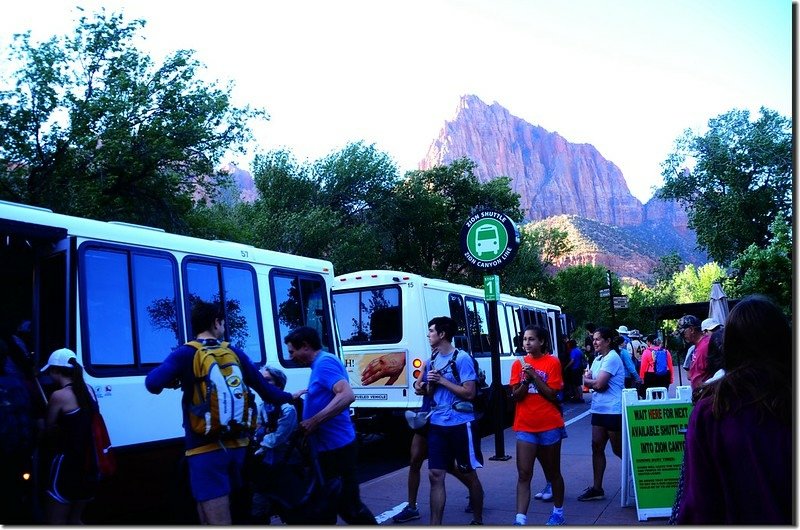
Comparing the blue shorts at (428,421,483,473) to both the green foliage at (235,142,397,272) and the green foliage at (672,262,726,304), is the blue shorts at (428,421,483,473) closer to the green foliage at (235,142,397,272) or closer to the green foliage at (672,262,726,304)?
the green foliage at (235,142,397,272)

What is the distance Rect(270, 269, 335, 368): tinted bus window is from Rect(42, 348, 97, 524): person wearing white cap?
13.8 feet

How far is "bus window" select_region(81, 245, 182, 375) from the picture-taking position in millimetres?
6551

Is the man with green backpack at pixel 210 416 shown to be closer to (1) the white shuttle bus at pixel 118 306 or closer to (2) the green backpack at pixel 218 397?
(2) the green backpack at pixel 218 397

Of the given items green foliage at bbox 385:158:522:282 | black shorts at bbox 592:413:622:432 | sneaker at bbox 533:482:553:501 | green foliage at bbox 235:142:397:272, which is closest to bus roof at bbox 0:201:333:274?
sneaker at bbox 533:482:553:501

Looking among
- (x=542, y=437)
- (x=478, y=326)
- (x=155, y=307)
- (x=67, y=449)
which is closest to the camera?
(x=67, y=449)

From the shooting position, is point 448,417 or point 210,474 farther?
point 448,417

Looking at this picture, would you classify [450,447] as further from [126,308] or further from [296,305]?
[296,305]

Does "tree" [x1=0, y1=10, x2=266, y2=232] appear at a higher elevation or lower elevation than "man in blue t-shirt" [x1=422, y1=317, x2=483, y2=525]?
higher

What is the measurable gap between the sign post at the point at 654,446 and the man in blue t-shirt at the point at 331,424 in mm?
2796

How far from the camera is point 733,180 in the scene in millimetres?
41906

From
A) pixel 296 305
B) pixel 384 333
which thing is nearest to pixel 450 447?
pixel 296 305

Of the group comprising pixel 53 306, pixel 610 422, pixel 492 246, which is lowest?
pixel 610 422

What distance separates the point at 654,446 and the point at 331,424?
10.6ft

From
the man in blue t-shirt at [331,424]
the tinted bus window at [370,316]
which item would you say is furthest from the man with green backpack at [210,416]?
the tinted bus window at [370,316]
